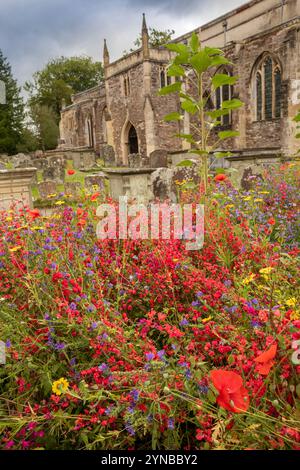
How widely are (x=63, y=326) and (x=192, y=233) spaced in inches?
52.4

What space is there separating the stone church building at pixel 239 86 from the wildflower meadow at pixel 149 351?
1137cm

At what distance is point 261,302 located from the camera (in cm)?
182

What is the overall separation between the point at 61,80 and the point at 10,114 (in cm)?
1610

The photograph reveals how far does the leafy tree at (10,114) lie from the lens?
3316cm

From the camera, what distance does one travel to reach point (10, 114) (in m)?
33.6

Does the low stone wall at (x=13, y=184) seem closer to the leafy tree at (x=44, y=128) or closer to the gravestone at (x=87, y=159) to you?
the gravestone at (x=87, y=159)

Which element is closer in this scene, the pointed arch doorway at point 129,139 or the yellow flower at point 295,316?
the yellow flower at point 295,316

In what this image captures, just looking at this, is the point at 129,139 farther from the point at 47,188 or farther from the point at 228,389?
the point at 228,389

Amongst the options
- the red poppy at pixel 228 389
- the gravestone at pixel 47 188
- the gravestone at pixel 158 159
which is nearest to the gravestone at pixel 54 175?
the gravestone at pixel 47 188

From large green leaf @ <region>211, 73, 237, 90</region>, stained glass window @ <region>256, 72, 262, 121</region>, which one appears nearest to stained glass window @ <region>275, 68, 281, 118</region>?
stained glass window @ <region>256, 72, 262, 121</region>

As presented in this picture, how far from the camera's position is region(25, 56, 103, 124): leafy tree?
4662cm

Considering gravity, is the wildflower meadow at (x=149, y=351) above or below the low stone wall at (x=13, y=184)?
below

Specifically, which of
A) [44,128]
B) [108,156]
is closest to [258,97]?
[108,156]
